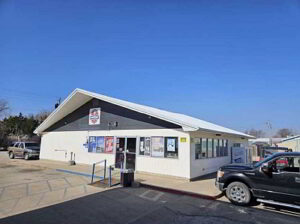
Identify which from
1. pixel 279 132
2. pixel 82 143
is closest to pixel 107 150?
pixel 82 143

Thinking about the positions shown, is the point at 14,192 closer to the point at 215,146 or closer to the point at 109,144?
the point at 109,144

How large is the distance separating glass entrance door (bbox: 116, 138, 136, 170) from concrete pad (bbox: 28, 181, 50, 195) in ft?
15.4

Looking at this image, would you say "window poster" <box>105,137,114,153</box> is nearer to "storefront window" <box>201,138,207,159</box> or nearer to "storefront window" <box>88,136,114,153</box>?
"storefront window" <box>88,136,114,153</box>

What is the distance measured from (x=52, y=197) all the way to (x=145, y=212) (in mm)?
3500

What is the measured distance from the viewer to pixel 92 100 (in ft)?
51.0

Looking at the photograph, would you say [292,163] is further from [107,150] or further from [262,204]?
[107,150]

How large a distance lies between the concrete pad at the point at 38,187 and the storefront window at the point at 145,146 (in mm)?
5292

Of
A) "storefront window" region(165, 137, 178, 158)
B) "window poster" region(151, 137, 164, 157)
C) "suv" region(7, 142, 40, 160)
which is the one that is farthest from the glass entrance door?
"suv" region(7, 142, 40, 160)

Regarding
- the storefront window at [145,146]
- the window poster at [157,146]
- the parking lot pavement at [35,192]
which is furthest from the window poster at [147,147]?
the parking lot pavement at [35,192]

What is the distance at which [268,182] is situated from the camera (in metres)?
Answer: 6.15

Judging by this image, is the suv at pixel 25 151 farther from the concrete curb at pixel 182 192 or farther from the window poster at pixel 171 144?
the concrete curb at pixel 182 192

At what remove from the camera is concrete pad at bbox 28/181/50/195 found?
25.8 ft

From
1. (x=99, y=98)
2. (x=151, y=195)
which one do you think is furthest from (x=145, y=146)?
(x=151, y=195)

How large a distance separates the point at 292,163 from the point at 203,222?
329cm
